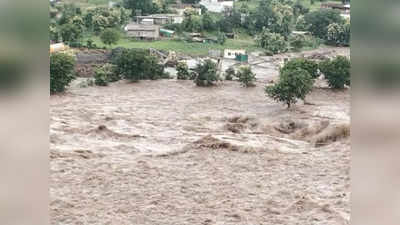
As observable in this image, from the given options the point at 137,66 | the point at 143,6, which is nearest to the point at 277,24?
the point at 143,6

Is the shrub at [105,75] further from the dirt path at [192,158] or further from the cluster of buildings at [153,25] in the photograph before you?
the cluster of buildings at [153,25]

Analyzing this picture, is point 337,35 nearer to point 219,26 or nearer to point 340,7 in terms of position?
point 340,7

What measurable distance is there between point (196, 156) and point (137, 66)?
286 cm

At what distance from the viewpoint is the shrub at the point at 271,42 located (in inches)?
372

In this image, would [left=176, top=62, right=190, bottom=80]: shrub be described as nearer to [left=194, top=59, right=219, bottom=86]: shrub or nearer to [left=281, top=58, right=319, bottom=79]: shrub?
[left=194, top=59, right=219, bottom=86]: shrub

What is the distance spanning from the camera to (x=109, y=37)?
949cm

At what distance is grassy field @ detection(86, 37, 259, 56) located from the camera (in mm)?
9413

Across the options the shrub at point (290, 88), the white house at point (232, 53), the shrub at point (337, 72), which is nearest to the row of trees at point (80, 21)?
the white house at point (232, 53)

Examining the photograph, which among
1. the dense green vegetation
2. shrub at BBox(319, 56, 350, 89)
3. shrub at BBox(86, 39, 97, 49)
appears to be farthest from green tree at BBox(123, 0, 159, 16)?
shrub at BBox(319, 56, 350, 89)

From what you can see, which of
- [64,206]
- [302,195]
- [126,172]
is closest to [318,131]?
[302,195]
